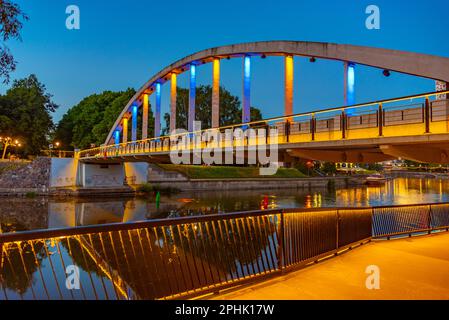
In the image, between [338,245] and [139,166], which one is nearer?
[338,245]

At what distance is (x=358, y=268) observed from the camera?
6582 mm

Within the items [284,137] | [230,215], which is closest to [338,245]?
[230,215]

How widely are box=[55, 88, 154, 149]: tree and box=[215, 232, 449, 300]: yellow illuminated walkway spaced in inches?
2222

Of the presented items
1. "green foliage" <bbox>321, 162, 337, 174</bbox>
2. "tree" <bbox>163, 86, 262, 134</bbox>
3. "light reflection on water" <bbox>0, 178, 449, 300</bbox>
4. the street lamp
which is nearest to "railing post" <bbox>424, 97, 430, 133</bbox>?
"light reflection on water" <bbox>0, 178, 449, 300</bbox>

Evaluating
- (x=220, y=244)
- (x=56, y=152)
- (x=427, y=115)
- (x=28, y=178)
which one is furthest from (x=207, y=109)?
(x=220, y=244)

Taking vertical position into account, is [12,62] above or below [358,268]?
above

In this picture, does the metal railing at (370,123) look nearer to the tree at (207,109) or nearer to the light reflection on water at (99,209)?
the light reflection on water at (99,209)

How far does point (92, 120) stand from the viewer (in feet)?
203

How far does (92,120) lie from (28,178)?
1059 inches

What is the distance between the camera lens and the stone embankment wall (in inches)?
1382

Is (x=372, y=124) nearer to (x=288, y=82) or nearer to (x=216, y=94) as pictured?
(x=288, y=82)

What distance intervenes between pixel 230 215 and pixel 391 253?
481cm
